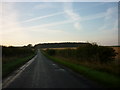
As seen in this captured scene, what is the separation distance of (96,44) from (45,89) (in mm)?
20903

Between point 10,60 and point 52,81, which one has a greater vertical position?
point 52,81

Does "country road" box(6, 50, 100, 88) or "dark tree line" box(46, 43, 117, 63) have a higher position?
"dark tree line" box(46, 43, 117, 63)

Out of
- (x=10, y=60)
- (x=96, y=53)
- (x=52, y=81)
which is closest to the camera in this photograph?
(x=52, y=81)

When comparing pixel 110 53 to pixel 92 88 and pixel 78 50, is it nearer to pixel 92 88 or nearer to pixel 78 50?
pixel 78 50

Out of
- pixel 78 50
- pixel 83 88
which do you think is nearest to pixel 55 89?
pixel 83 88

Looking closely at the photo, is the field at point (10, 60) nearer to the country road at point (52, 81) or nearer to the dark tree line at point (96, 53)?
the country road at point (52, 81)

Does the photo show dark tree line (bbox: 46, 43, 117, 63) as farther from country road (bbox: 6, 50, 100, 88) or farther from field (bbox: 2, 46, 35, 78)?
country road (bbox: 6, 50, 100, 88)

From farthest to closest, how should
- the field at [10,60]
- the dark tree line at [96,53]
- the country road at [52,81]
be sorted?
the dark tree line at [96,53]
the field at [10,60]
the country road at [52,81]

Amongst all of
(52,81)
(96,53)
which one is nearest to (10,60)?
(96,53)

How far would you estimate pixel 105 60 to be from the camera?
2702 centimetres

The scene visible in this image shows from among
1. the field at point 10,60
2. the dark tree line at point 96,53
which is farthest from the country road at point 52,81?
the dark tree line at point 96,53

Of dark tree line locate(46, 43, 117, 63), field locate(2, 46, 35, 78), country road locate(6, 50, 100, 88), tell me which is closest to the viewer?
country road locate(6, 50, 100, 88)

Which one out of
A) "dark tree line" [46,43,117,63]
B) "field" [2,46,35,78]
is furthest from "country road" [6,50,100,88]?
"dark tree line" [46,43,117,63]

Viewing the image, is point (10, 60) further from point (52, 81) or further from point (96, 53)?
point (52, 81)
